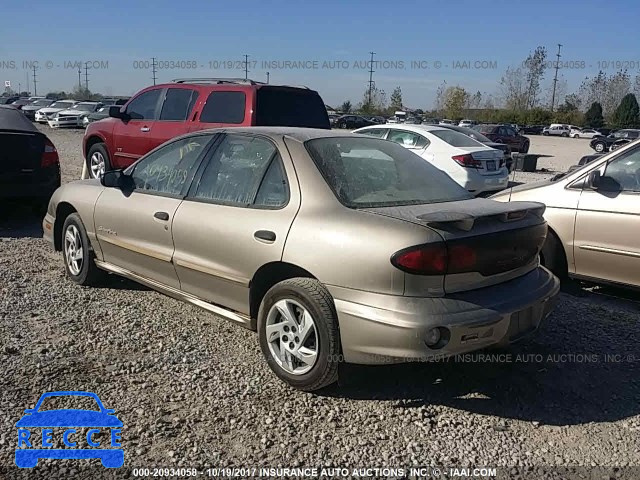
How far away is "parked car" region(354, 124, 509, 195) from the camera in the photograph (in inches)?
438

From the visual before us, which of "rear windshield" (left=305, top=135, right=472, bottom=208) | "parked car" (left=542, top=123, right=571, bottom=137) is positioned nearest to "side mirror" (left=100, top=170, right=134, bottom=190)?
"rear windshield" (left=305, top=135, right=472, bottom=208)

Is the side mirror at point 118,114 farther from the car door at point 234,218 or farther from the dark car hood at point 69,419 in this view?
the dark car hood at point 69,419

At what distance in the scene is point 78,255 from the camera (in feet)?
Result: 18.0

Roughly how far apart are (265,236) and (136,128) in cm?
702

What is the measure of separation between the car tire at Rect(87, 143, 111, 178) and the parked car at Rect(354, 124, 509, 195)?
4.80 metres

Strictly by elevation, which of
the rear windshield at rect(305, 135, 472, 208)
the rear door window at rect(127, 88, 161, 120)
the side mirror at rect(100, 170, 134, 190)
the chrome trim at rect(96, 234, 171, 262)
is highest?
the rear door window at rect(127, 88, 161, 120)

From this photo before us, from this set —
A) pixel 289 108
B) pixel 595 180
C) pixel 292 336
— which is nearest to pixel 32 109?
pixel 289 108

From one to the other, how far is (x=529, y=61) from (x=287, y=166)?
8275cm

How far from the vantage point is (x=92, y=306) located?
493 centimetres

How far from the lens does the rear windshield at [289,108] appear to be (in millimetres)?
8344

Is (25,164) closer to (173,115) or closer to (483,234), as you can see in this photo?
(173,115)

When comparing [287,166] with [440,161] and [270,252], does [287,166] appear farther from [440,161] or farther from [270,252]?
[440,161]

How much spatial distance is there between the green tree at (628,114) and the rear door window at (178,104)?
66205 millimetres

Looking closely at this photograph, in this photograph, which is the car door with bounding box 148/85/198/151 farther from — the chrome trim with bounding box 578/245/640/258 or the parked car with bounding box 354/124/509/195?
the chrome trim with bounding box 578/245/640/258
